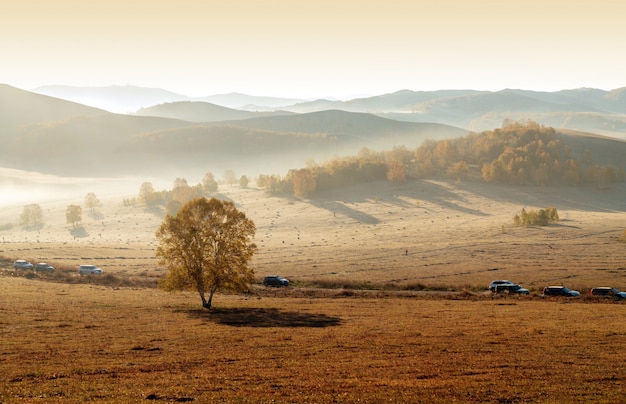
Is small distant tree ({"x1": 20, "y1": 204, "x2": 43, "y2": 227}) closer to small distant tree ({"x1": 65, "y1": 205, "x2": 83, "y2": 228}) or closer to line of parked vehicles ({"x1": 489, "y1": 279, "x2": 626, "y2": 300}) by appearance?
small distant tree ({"x1": 65, "y1": 205, "x2": 83, "y2": 228})

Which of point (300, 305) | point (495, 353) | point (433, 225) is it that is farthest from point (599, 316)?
point (433, 225)

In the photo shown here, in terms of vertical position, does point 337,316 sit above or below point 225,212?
below

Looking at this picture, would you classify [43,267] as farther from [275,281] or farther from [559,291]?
[559,291]

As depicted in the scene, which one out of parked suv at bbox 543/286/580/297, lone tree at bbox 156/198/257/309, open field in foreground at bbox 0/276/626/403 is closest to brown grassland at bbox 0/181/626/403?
open field in foreground at bbox 0/276/626/403

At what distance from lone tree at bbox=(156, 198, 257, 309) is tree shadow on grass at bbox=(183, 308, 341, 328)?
138 inches

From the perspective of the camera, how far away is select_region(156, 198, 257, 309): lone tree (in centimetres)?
6303

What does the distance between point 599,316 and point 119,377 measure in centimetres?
4375

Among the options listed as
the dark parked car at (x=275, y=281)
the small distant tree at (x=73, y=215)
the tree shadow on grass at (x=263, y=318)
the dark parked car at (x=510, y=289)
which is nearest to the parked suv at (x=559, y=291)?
the dark parked car at (x=510, y=289)

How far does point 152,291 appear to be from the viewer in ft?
248

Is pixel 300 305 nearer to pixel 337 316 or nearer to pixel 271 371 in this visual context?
pixel 337 316

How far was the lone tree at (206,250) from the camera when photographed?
63.0m

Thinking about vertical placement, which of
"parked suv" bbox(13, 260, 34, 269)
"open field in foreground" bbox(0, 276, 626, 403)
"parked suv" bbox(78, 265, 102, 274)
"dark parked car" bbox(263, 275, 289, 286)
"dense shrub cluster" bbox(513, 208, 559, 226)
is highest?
"dense shrub cluster" bbox(513, 208, 559, 226)

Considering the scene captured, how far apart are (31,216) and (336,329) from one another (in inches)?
6913

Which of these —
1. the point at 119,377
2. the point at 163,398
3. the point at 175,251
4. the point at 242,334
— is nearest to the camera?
the point at 163,398
